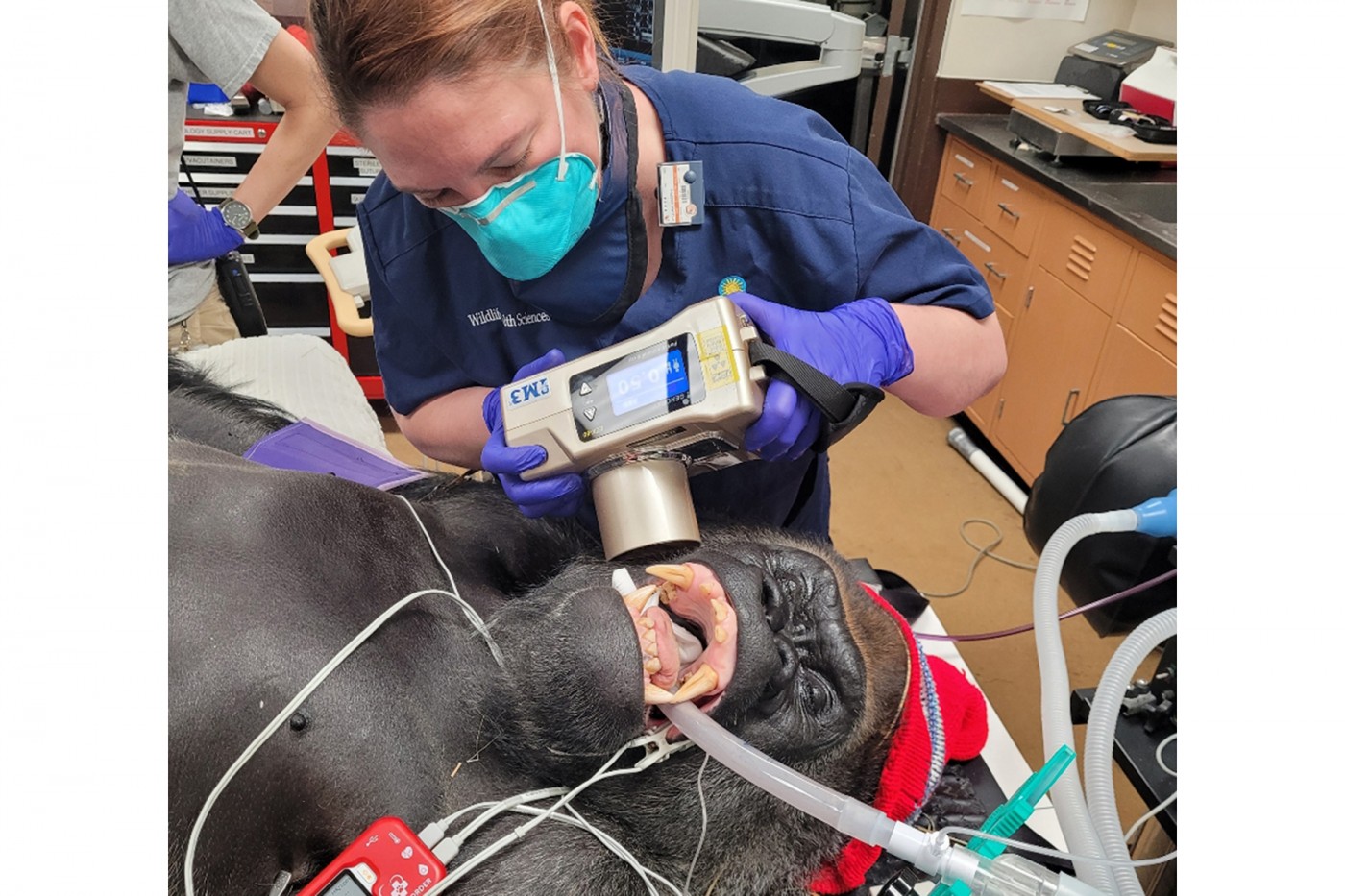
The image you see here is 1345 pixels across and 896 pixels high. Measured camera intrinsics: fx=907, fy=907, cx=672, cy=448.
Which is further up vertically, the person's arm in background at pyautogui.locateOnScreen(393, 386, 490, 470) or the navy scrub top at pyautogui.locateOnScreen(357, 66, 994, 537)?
the navy scrub top at pyautogui.locateOnScreen(357, 66, 994, 537)

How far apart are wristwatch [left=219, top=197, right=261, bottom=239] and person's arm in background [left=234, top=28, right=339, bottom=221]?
44 mm

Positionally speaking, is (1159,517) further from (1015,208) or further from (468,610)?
(1015,208)

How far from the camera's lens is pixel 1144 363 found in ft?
8.49

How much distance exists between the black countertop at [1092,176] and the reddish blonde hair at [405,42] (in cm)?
204

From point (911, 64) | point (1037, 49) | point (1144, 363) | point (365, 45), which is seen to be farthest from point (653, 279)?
point (1037, 49)

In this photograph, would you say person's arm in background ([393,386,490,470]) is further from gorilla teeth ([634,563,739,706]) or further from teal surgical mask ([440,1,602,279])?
gorilla teeth ([634,563,739,706])

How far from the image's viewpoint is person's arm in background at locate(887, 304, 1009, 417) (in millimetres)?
1179

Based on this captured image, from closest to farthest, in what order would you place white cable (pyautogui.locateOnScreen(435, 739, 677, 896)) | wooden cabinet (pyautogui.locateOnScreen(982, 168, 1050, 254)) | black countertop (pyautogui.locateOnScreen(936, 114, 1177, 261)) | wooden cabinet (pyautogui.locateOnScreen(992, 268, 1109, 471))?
1. white cable (pyautogui.locateOnScreen(435, 739, 677, 896))
2. black countertop (pyautogui.locateOnScreen(936, 114, 1177, 261))
3. wooden cabinet (pyautogui.locateOnScreen(992, 268, 1109, 471))
4. wooden cabinet (pyautogui.locateOnScreen(982, 168, 1050, 254))

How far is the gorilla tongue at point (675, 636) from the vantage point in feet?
3.12

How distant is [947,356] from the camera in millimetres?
1194

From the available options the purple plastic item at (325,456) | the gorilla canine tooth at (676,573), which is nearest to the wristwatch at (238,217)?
the purple plastic item at (325,456)

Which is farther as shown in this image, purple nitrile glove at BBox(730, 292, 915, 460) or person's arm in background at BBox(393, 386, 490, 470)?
person's arm in background at BBox(393, 386, 490, 470)

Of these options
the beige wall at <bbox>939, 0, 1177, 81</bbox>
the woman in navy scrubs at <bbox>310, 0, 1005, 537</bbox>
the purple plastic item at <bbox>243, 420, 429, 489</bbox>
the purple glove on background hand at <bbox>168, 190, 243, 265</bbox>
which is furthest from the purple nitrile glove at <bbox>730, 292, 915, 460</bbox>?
the beige wall at <bbox>939, 0, 1177, 81</bbox>

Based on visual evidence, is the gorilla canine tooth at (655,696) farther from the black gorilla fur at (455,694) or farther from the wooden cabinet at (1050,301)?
the wooden cabinet at (1050,301)
